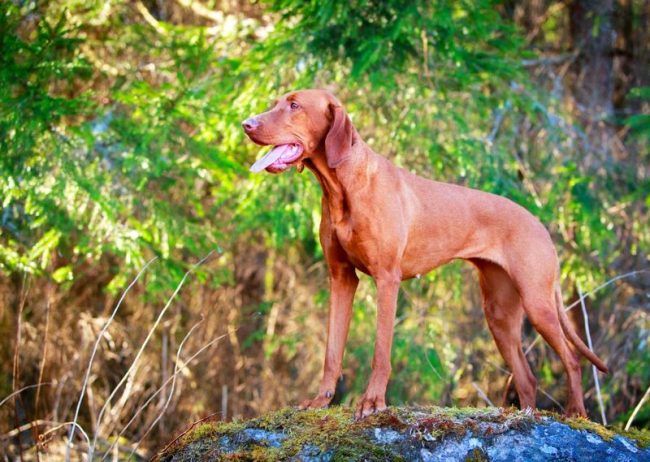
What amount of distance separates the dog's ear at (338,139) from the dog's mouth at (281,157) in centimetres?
17

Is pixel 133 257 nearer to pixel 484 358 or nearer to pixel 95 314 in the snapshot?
pixel 95 314

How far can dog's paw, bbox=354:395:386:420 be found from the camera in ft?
13.5

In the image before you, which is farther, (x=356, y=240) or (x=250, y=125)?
(x=356, y=240)

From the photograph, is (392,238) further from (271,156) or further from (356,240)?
(271,156)

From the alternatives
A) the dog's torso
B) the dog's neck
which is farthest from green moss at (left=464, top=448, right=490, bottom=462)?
the dog's neck

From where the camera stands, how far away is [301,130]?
4.38 metres

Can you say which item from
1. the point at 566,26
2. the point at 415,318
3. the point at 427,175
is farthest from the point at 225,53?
the point at 566,26

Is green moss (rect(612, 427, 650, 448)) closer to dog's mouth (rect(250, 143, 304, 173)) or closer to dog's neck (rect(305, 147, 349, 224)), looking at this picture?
dog's neck (rect(305, 147, 349, 224))

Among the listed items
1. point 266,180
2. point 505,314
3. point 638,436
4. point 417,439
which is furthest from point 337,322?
point 266,180

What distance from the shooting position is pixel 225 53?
9.40m

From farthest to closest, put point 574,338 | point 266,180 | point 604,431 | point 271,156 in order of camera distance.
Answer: point 266,180, point 574,338, point 271,156, point 604,431

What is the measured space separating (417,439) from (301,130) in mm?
1765

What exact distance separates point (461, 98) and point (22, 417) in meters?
6.99

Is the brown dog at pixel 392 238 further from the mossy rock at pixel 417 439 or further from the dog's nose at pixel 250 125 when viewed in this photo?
the mossy rock at pixel 417 439
